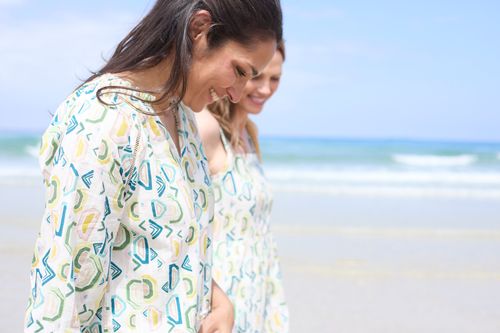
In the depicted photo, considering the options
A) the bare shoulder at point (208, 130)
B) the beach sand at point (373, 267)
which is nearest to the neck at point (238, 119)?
the bare shoulder at point (208, 130)

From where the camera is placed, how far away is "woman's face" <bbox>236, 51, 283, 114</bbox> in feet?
9.26

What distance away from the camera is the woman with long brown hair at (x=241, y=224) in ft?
8.26

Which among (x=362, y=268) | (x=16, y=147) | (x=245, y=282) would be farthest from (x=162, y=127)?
(x=16, y=147)

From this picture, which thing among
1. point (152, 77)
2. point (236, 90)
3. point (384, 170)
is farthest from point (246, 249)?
point (384, 170)

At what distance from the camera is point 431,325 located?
18.0ft

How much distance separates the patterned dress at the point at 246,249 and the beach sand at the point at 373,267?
2616 millimetres

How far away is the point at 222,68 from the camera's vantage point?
5.08 ft

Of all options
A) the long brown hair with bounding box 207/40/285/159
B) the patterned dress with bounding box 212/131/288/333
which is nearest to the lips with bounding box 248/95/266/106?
the long brown hair with bounding box 207/40/285/159

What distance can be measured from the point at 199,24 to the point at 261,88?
1.41 metres

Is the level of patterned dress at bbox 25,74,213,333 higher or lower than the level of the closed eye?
lower

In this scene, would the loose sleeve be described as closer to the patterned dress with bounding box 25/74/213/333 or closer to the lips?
the patterned dress with bounding box 25/74/213/333

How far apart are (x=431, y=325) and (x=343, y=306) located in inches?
27.1

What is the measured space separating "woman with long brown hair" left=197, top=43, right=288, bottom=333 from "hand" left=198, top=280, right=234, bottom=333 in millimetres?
774

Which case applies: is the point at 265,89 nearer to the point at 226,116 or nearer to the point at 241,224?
the point at 226,116
